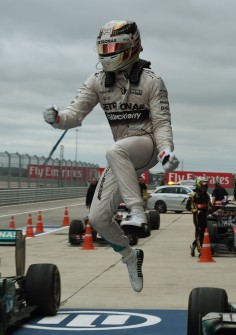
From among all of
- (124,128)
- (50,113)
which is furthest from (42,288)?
(50,113)

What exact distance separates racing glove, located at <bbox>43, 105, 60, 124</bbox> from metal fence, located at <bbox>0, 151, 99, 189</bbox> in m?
35.1

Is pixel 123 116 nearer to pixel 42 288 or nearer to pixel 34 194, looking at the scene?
pixel 42 288

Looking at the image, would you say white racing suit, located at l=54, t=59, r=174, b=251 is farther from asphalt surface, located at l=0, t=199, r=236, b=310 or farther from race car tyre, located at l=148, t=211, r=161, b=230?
race car tyre, located at l=148, t=211, r=161, b=230

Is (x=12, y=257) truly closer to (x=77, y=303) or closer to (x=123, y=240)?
(x=77, y=303)

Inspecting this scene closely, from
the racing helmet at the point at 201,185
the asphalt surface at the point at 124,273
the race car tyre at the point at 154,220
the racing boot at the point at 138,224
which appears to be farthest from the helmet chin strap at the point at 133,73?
the race car tyre at the point at 154,220

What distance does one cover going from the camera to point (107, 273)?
1389 centimetres

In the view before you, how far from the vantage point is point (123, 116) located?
19.8 feet

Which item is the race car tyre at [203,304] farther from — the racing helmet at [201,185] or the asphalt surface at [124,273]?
the racing helmet at [201,185]

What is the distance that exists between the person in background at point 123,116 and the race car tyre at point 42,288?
297cm

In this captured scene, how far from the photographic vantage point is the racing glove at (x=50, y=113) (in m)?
5.78

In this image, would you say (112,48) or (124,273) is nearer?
(112,48)

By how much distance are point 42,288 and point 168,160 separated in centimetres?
410

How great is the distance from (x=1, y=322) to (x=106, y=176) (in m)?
2.25

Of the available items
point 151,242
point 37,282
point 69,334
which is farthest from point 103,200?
point 151,242
